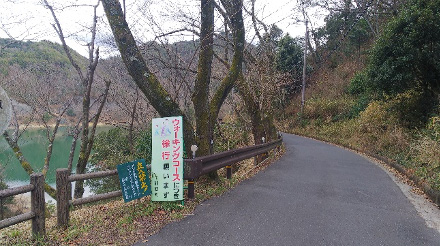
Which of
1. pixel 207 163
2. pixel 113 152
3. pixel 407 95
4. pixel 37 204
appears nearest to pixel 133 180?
pixel 37 204

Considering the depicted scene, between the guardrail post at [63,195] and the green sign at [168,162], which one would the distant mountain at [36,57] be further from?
the guardrail post at [63,195]

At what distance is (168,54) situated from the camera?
11320 millimetres

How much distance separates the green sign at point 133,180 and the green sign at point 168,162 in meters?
0.14

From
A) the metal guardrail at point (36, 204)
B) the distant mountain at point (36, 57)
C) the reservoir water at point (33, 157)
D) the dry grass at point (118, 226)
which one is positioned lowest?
the reservoir water at point (33, 157)

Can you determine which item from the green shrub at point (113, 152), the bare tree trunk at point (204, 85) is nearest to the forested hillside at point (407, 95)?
the bare tree trunk at point (204, 85)

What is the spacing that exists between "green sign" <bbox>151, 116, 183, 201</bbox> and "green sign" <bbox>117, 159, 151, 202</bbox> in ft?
0.47

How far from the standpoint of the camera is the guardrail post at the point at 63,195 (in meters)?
5.02

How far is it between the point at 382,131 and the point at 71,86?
618 inches

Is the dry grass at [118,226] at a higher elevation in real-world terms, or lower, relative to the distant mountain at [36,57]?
lower

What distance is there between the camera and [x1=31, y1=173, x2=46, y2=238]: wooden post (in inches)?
181

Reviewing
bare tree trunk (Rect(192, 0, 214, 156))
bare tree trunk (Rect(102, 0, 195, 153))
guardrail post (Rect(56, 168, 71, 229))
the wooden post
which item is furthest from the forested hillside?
the wooden post

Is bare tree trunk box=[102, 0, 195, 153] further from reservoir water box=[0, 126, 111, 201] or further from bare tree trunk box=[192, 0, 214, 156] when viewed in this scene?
reservoir water box=[0, 126, 111, 201]

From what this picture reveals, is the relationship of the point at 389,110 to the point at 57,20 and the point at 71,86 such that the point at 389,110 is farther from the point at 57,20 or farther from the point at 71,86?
the point at 71,86

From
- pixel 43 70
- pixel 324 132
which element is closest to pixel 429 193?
pixel 43 70
